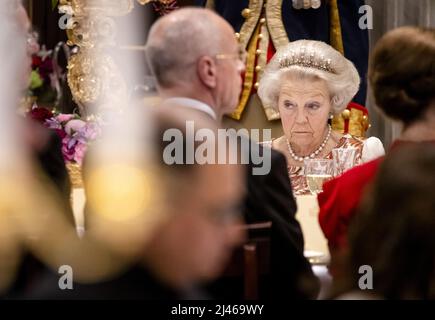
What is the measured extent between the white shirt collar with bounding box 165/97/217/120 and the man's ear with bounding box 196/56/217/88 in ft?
0.12

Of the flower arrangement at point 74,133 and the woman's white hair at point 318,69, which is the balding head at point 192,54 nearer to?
the flower arrangement at point 74,133

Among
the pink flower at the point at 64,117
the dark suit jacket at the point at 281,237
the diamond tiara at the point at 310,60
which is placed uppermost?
the diamond tiara at the point at 310,60

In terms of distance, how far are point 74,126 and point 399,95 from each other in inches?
38.1

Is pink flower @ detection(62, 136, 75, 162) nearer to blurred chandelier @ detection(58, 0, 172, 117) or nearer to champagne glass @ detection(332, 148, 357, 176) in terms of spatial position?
blurred chandelier @ detection(58, 0, 172, 117)

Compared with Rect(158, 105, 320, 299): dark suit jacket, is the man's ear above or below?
above

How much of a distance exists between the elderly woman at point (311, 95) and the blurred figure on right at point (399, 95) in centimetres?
89

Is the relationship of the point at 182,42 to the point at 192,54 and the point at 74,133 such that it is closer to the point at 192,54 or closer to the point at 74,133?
the point at 192,54

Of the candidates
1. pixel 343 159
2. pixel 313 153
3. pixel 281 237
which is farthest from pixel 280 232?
pixel 313 153

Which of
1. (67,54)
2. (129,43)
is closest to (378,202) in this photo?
(129,43)

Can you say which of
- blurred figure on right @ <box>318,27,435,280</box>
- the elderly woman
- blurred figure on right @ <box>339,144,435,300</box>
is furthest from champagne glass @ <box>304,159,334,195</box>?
blurred figure on right @ <box>339,144,435,300</box>

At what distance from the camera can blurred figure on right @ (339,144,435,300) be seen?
3.94 ft

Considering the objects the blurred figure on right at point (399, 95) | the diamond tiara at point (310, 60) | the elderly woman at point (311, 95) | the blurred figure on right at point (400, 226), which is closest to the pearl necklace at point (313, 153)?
the elderly woman at point (311, 95)

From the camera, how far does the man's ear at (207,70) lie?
1750 millimetres

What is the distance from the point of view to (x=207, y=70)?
175 centimetres
